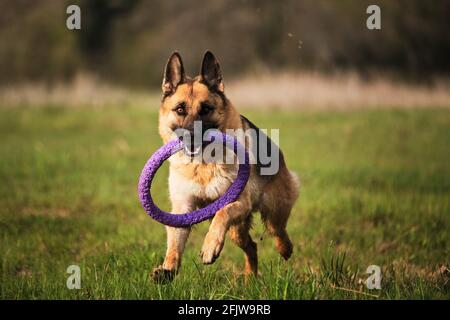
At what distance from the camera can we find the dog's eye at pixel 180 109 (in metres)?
4.93

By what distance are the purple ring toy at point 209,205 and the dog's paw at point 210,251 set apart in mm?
304

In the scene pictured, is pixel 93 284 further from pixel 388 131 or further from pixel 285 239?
pixel 388 131

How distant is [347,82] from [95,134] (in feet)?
23.3

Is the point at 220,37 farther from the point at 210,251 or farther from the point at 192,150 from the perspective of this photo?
the point at 210,251

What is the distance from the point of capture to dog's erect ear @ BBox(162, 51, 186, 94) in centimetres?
507

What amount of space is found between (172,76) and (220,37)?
81.0 feet

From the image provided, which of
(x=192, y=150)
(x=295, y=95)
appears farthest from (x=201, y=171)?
(x=295, y=95)

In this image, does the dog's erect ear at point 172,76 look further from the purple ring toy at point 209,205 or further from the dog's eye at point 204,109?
the purple ring toy at point 209,205

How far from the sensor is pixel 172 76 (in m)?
5.14

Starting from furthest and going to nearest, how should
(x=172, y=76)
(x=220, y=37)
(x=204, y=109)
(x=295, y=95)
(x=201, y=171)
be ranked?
(x=220, y=37) < (x=295, y=95) < (x=172, y=76) < (x=204, y=109) < (x=201, y=171)

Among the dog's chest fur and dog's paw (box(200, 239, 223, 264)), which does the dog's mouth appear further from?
dog's paw (box(200, 239, 223, 264))

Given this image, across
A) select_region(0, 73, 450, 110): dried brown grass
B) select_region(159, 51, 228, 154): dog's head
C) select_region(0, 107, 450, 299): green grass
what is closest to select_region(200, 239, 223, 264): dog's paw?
select_region(0, 107, 450, 299): green grass

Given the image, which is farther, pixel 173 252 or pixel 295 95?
pixel 295 95

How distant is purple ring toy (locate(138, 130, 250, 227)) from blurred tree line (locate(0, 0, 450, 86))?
18.4 m
